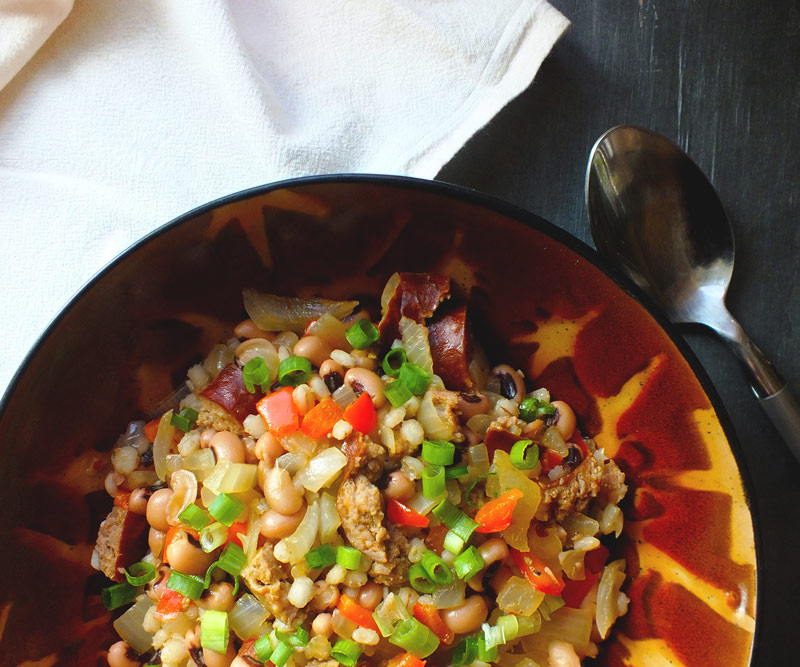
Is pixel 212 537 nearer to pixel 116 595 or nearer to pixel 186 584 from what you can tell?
pixel 186 584

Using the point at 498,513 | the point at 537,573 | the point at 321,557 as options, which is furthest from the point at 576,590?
the point at 321,557

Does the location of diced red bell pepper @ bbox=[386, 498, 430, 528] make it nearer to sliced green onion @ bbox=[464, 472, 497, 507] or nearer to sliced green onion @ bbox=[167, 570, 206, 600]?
sliced green onion @ bbox=[464, 472, 497, 507]

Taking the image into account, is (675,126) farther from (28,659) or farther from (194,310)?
(28,659)

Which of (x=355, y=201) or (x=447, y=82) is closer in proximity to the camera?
(x=355, y=201)

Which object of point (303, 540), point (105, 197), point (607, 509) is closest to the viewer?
point (303, 540)

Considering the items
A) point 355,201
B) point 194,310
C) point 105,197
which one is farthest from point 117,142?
point 355,201

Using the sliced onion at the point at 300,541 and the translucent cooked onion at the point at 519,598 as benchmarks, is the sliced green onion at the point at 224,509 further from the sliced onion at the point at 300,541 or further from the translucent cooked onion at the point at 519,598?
the translucent cooked onion at the point at 519,598
